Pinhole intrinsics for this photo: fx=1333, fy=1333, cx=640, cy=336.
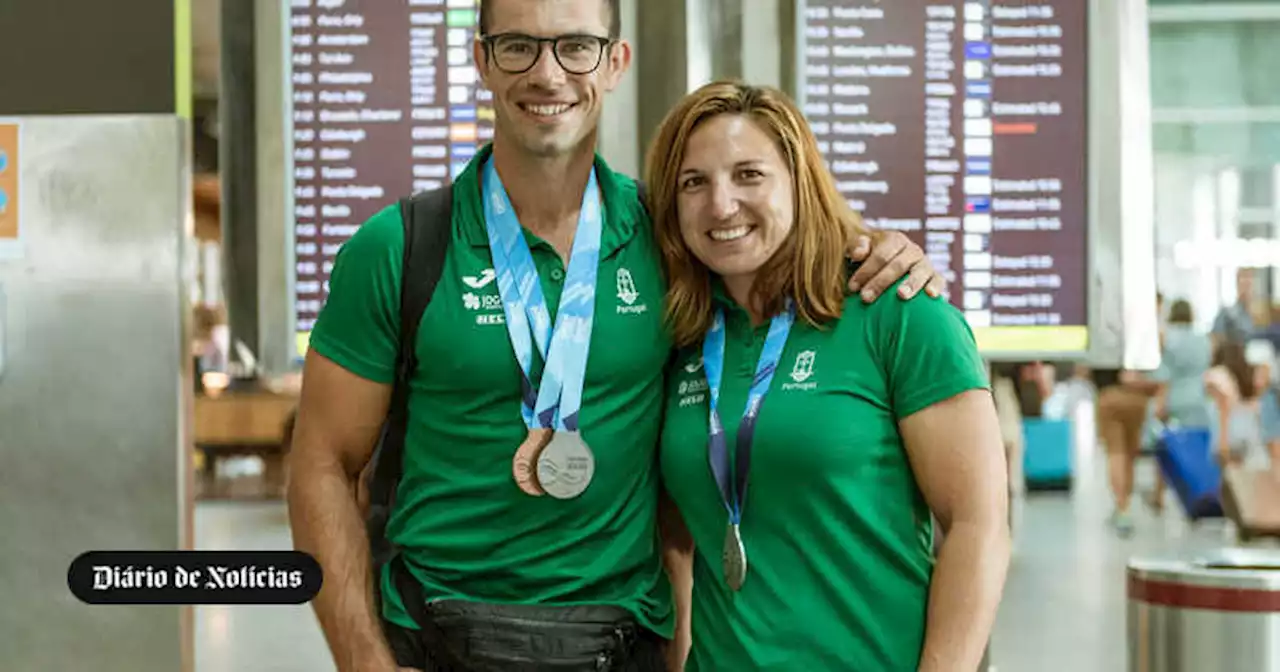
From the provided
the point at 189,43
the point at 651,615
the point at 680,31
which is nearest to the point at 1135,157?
the point at 680,31

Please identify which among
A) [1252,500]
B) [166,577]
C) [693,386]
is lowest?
[1252,500]

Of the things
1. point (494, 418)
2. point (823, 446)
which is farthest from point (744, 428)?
point (494, 418)

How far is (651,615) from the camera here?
73.3 inches

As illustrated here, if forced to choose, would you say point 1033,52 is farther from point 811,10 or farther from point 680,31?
point 680,31

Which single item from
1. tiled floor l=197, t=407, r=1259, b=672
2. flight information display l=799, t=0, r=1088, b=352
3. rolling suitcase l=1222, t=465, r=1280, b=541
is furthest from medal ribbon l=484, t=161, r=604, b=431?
rolling suitcase l=1222, t=465, r=1280, b=541

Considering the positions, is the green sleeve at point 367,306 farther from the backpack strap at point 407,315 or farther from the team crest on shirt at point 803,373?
the team crest on shirt at point 803,373

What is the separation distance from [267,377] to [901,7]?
1.37 m

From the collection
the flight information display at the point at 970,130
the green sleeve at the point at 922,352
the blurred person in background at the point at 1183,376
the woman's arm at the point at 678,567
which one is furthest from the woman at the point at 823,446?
the blurred person in background at the point at 1183,376

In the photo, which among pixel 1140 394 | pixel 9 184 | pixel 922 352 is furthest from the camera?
pixel 1140 394

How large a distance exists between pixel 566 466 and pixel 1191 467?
284 centimetres

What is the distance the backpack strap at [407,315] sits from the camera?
5.74 feet

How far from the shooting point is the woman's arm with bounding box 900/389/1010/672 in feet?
5.28

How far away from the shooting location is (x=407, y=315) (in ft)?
5.73

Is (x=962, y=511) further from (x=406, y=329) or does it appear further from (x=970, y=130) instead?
(x=970, y=130)
